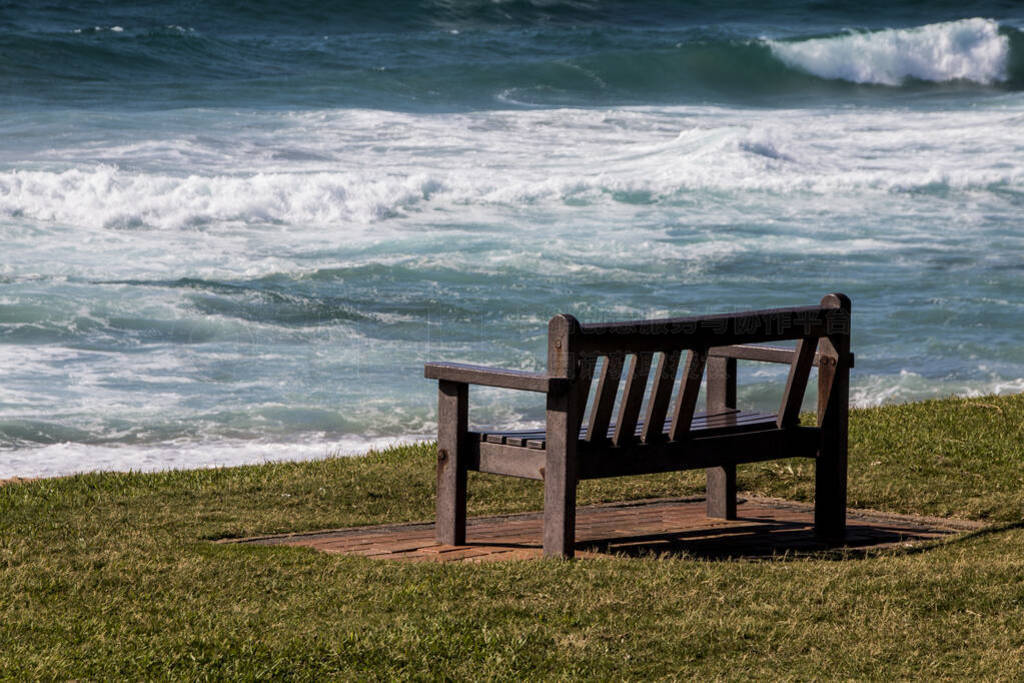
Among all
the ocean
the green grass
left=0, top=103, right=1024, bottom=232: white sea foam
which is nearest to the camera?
the green grass

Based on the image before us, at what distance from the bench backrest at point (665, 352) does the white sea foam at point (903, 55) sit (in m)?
42.4

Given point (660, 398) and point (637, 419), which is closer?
point (660, 398)

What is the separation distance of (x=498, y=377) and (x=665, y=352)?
2.51 feet

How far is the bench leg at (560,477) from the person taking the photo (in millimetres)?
5688

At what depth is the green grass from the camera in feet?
14.9

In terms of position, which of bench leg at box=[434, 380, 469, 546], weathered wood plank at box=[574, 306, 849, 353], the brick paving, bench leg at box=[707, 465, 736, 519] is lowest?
the brick paving

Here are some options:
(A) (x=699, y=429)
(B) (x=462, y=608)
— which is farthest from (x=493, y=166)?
(B) (x=462, y=608)

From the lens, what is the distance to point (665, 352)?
19.7 ft

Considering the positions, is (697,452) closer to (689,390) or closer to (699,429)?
(699,429)

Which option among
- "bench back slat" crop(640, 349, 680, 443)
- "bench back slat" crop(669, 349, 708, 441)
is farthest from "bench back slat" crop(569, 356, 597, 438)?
"bench back slat" crop(669, 349, 708, 441)

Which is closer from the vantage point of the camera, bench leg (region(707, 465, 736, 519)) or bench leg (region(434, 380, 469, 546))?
bench leg (region(434, 380, 469, 546))

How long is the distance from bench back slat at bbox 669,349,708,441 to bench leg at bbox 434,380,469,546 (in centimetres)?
95

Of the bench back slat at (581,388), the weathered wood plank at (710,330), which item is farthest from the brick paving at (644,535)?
the weathered wood plank at (710,330)

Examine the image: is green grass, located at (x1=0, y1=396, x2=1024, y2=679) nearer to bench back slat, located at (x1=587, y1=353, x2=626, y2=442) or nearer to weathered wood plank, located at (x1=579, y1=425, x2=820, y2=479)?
weathered wood plank, located at (x1=579, y1=425, x2=820, y2=479)
